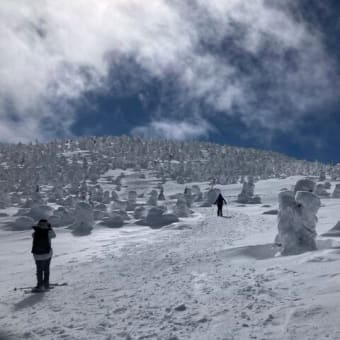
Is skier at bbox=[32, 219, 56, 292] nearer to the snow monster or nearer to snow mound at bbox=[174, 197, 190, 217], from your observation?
the snow monster

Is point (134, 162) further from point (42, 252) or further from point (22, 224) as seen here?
point (42, 252)

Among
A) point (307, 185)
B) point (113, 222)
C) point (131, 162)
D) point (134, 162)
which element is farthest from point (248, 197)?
point (134, 162)

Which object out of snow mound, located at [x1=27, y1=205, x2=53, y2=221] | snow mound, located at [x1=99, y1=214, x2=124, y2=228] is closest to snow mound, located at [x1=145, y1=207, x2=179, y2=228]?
snow mound, located at [x1=99, y1=214, x2=124, y2=228]

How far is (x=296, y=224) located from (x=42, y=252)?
25.0ft

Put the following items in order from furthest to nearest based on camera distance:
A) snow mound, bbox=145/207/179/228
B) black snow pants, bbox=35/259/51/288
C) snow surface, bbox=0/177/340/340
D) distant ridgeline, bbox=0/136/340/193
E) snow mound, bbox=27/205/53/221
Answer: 1. distant ridgeline, bbox=0/136/340/193
2. snow mound, bbox=27/205/53/221
3. snow mound, bbox=145/207/179/228
4. black snow pants, bbox=35/259/51/288
5. snow surface, bbox=0/177/340/340

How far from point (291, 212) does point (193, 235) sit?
7.98m

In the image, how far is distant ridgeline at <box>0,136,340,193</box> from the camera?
344 ft

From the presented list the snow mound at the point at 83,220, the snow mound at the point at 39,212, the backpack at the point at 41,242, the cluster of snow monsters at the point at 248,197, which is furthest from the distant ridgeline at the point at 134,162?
the backpack at the point at 41,242

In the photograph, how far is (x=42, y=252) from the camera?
10.4 metres

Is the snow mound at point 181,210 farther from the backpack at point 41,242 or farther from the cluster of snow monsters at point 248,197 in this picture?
the backpack at point 41,242

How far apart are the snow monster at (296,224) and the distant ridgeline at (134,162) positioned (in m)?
76.3

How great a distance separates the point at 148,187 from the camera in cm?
9462

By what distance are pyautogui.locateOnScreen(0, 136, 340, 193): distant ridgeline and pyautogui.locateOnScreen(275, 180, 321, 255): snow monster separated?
76.3 meters

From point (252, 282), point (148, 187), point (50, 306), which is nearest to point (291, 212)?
point (252, 282)
